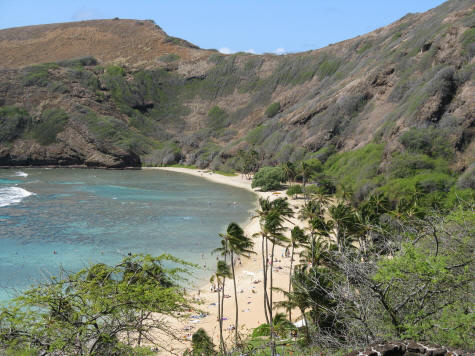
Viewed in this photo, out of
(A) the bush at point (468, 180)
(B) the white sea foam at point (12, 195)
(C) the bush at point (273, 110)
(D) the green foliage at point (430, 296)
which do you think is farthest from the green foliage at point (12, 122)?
(D) the green foliage at point (430, 296)

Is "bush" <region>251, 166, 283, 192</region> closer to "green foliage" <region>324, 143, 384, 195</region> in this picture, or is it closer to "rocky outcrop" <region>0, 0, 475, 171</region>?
"green foliage" <region>324, 143, 384, 195</region>

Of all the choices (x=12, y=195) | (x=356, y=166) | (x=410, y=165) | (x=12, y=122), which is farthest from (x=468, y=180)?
(x=12, y=122)

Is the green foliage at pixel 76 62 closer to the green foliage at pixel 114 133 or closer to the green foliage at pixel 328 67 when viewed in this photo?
the green foliage at pixel 114 133

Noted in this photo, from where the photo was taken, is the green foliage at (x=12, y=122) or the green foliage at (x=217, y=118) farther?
the green foliage at (x=217, y=118)

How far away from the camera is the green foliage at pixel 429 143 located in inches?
2300

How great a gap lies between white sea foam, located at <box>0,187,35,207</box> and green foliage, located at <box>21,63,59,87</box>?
9028 cm

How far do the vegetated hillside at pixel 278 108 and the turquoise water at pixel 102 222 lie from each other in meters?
25.6

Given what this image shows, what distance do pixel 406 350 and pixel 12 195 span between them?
276 ft

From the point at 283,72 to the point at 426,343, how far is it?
170869mm

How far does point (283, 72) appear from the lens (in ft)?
563

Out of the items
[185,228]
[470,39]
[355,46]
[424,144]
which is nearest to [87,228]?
[185,228]

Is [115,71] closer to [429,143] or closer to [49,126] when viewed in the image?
[49,126]

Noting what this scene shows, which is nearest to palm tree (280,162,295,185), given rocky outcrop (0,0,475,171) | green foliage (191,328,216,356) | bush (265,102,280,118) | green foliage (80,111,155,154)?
rocky outcrop (0,0,475,171)

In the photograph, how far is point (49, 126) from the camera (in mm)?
151000
